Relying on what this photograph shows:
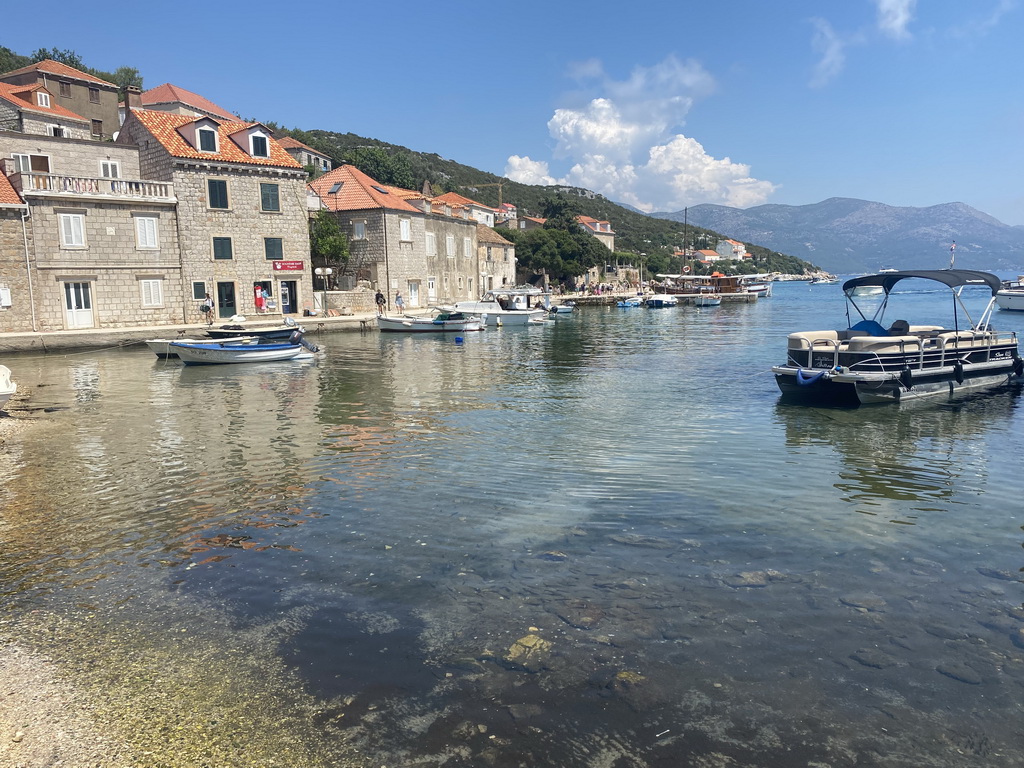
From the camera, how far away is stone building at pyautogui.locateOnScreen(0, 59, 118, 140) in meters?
55.4

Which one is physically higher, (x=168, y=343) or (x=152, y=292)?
(x=152, y=292)

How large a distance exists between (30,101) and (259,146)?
2196 centimetres

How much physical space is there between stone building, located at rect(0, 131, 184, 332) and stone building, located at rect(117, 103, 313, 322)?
0.99m

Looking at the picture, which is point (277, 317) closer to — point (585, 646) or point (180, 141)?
point (180, 141)

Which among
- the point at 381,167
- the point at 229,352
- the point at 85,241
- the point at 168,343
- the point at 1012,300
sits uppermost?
the point at 381,167

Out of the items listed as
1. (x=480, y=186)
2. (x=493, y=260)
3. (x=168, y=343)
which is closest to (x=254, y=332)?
(x=168, y=343)

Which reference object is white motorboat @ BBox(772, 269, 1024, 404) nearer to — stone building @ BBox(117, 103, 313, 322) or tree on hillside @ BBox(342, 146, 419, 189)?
stone building @ BBox(117, 103, 313, 322)

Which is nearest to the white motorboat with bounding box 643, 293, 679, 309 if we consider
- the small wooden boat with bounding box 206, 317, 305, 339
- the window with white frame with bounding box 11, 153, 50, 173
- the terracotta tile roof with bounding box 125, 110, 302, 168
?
the terracotta tile roof with bounding box 125, 110, 302, 168

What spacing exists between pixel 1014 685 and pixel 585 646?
11.4ft

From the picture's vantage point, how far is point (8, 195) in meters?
32.5

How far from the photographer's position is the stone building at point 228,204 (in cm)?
3828

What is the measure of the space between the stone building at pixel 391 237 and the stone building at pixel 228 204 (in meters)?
7.81

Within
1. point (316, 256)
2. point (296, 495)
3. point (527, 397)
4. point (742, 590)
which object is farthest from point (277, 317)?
point (742, 590)

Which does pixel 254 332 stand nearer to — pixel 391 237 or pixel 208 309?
pixel 208 309
